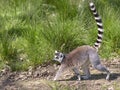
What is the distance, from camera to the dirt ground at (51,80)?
5.74 m

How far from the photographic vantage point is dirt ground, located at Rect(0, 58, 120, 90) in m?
5.74

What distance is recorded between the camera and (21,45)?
712cm

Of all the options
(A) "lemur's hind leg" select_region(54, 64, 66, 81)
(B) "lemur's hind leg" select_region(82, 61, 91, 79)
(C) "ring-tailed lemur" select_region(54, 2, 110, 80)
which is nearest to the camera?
(C) "ring-tailed lemur" select_region(54, 2, 110, 80)

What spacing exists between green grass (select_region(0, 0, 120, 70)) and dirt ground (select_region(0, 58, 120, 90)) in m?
0.20

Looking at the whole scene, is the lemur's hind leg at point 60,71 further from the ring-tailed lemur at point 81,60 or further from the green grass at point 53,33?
the green grass at point 53,33

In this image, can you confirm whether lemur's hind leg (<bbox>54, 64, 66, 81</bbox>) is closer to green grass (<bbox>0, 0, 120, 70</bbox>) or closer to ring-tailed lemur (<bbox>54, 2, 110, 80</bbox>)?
ring-tailed lemur (<bbox>54, 2, 110, 80</bbox>)

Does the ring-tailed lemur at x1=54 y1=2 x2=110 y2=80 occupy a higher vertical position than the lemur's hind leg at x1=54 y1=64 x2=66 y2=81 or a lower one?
higher

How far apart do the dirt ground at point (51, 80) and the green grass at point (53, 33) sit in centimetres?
20

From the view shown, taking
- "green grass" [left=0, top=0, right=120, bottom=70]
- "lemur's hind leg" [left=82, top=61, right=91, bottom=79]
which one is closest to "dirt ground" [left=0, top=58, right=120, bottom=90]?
"lemur's hind leg" [left=82, top=61, right=91, bottom=79]

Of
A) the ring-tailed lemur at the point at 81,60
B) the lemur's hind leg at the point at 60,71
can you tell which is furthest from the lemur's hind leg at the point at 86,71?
the lemur's hind leg at the point at 60,71

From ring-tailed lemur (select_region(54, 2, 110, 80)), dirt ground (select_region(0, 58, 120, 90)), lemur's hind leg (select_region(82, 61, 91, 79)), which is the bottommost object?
dirt ground (select_region(0, 58, 120, 90))

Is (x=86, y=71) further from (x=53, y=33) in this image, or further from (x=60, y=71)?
(x=53, y=33)

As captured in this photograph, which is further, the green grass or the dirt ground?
the green grass

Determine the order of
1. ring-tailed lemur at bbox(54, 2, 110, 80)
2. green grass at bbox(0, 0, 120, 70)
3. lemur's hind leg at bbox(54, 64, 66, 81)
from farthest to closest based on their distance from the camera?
green grass at bbox(0, 0, 120, 70), lemur's hind leg at bbox(54, 64, 66, 81), ring-tailed lemur at bbox(54, 2, 110, 80)
